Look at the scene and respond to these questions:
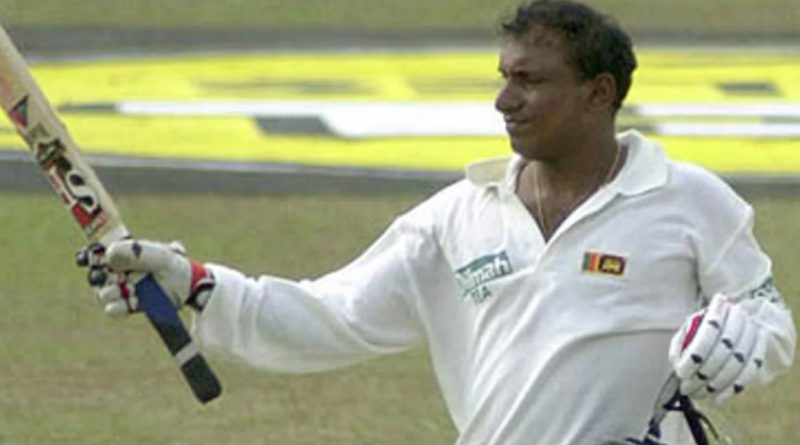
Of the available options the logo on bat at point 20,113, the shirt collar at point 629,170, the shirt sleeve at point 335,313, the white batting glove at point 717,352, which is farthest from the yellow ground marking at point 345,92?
the logo on bat at point 20,113

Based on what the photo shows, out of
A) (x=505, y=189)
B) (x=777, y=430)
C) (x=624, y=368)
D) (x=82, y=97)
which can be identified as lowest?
(x=777, y=430)

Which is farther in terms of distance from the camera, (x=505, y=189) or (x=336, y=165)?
(x=336, y=165)

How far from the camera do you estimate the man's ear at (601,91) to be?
5.71 m

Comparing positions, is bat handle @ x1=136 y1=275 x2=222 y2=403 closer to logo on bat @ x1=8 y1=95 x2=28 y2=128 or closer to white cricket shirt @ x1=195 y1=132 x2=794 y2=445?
white cricket shirt @ x1=195 y1=132 x2=794 y2=445

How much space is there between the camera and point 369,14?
66.7 ft

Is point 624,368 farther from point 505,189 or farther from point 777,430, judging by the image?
point 777,430

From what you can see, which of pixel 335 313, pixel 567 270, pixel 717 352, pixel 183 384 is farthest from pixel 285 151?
pixel 717 352

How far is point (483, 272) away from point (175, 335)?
0.63m

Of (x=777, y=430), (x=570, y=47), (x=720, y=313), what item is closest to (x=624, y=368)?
(x=720, y=313)

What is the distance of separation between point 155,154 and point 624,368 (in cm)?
991

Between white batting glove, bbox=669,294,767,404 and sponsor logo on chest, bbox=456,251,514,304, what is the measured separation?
1.28ft

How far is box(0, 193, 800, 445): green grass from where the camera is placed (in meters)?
9.89

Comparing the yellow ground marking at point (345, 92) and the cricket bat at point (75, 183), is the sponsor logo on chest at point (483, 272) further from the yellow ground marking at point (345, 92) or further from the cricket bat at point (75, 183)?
the yellow ground marking at point (345, 92)

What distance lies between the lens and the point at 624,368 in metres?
5.59
